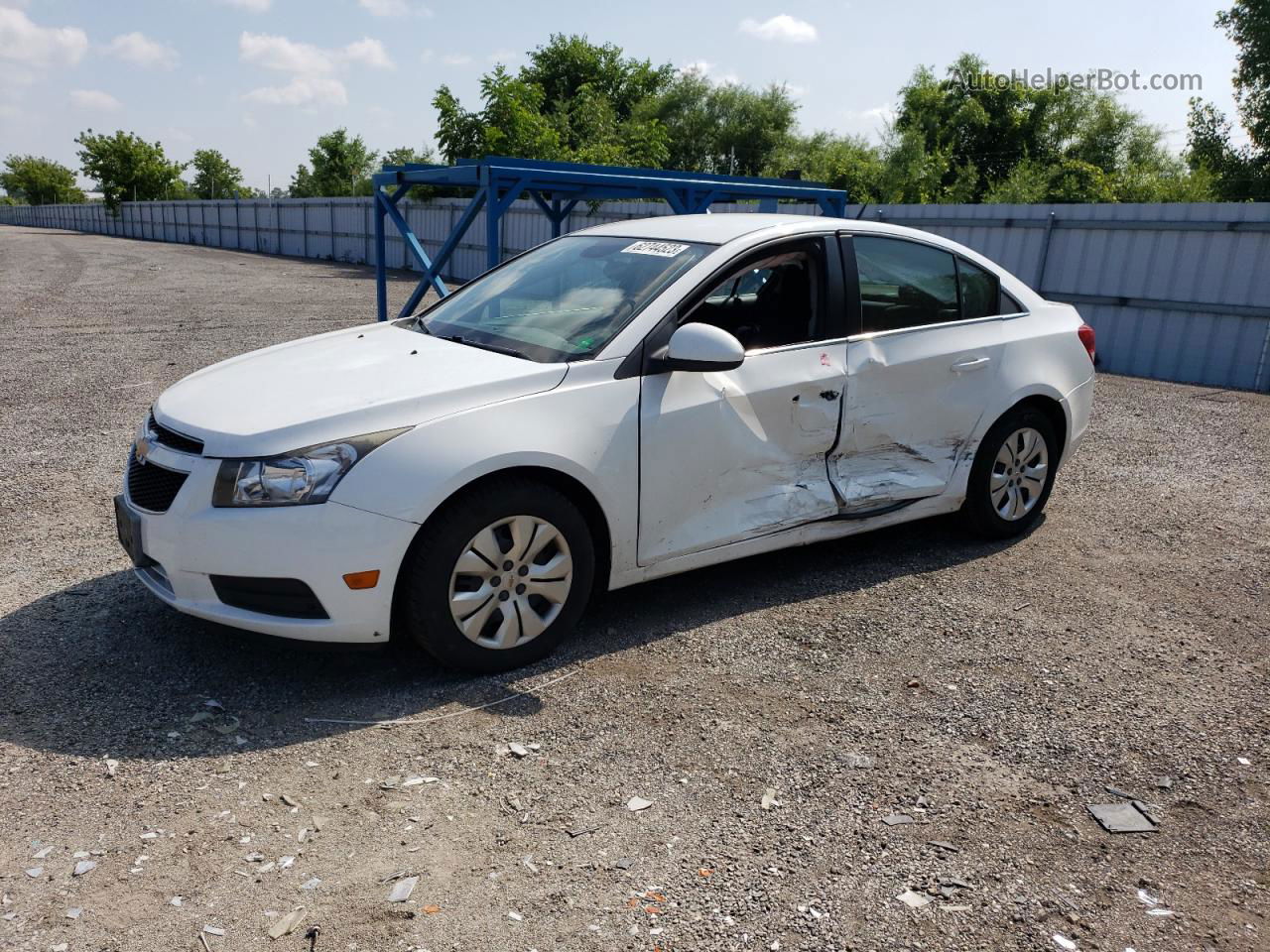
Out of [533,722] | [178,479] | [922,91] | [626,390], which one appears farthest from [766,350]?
[922,91]

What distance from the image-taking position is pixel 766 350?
4426mm

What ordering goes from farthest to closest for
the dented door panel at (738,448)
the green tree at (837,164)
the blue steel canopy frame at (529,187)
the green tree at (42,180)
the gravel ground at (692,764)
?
the green tree at (42,180) → the green tree at (837,164) → the blue steel canopy frame at (529,187) → the dented door panel at (738,448) → the gravel ground at (692,764)

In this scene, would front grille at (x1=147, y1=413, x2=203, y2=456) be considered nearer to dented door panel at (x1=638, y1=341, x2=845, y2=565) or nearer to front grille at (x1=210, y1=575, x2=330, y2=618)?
front grille at (x1=210, y1=575, x2=330, y2=618)

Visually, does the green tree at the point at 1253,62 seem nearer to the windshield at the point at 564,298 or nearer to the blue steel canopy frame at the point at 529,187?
the blue steel canopy frame at the point at 529,187

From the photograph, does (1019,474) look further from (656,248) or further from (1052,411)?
(656,248)

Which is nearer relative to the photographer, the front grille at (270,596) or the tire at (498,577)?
the front grille at (270,596)

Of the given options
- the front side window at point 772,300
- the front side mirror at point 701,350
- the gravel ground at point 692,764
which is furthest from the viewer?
the front side window at point 772,300

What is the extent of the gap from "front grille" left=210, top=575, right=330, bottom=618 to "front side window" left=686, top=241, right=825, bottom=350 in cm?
191

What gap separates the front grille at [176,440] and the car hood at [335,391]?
26mm

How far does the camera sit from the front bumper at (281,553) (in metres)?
3.37

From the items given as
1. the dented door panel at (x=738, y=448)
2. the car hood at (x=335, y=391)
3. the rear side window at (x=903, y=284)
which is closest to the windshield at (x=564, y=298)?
the car hood at (x=335, y=391)

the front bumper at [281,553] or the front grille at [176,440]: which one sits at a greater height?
the front grille at [176,440]

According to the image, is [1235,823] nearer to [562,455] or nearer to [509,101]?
[562,455]

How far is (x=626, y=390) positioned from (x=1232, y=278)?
11847mm
